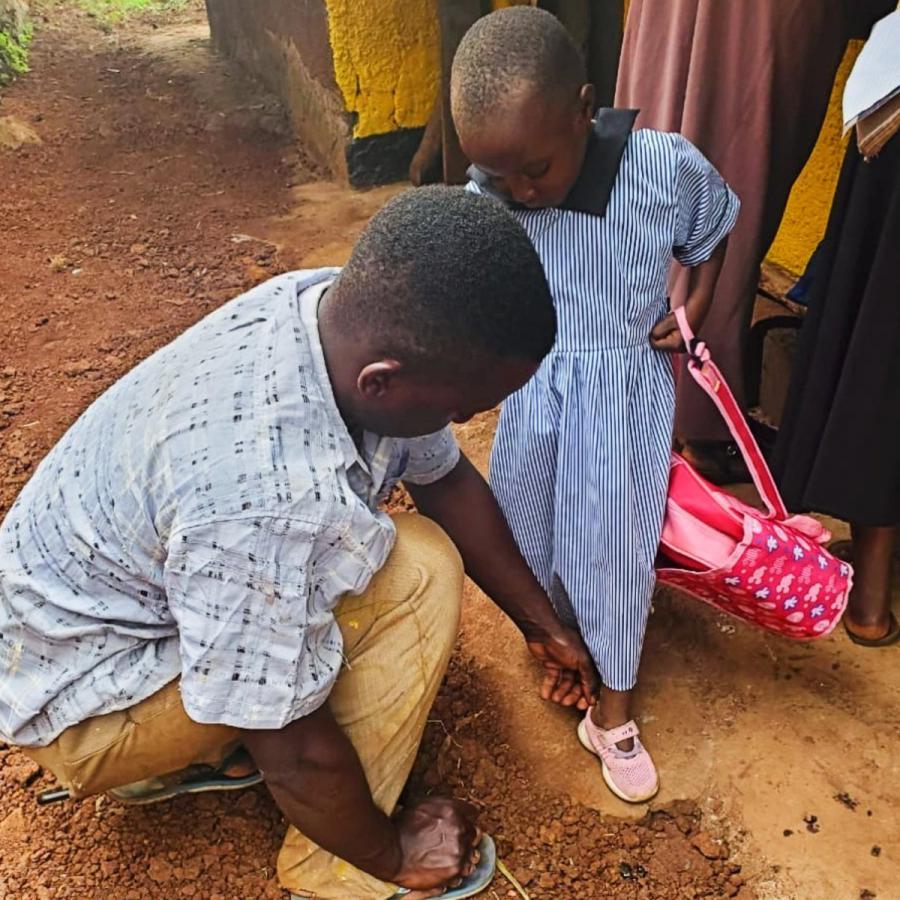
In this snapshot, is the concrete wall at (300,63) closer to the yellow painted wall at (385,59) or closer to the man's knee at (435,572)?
the yellow painted wall at (385,59)

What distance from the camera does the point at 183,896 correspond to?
1710 mm

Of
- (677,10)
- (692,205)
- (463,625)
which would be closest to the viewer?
(692,205)

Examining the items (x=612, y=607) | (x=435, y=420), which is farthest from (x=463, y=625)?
(x=435, y=420)

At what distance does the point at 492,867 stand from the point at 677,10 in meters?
1.70

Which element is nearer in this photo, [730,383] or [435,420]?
[435,420]

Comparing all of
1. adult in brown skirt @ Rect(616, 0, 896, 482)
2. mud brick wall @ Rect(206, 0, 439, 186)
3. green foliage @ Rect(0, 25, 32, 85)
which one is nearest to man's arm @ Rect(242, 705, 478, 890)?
adult in brown skirt @ Rect(616, 0, 896, 482)

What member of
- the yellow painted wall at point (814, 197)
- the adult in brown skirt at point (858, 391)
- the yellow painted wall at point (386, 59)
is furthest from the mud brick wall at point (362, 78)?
the adult in brown skirt at point (858, 391)

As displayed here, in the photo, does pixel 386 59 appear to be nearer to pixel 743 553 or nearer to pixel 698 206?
pixel 698 206

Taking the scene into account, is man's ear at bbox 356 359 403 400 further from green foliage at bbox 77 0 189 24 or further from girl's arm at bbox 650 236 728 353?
green foliage at bbox 77 0 189 24

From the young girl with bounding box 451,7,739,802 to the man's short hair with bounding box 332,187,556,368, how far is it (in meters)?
0.45

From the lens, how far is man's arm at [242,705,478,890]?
1379mm

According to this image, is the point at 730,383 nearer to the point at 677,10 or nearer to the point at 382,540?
the point at 677,10

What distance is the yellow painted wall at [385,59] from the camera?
13.7 ft

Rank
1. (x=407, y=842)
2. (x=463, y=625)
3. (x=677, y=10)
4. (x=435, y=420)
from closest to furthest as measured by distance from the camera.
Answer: (x=435, y=420) < (x=407, y=842) < (x=677, y=10) < (x=463, y=625)
